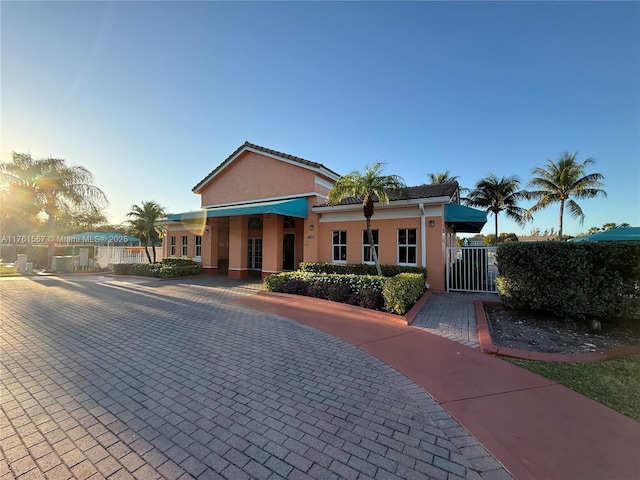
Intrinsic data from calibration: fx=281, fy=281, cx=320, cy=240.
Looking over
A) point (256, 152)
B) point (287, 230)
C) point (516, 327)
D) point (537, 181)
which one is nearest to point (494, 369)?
point (516, 327)

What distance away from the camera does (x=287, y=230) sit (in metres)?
18.4

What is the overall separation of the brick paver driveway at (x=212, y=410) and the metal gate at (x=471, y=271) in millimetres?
8278

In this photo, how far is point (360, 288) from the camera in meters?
9.86

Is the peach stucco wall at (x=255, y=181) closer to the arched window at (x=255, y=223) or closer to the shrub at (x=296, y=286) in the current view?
the arched window at (x=255, y=223)

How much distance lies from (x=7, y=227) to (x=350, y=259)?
38752mm

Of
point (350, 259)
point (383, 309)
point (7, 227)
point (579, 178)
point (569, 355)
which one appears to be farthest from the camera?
→ point (7, 227)

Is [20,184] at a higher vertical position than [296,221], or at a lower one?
higher

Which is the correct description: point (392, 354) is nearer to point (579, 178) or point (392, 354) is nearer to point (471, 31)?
point (471, 31)

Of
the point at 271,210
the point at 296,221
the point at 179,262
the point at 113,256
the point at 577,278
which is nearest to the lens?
the point at 577,278

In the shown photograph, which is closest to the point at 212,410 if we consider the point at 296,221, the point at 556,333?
the point at 556,333

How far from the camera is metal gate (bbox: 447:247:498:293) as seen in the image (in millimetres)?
11953

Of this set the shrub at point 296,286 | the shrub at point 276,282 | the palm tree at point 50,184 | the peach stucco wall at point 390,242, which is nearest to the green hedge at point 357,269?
the peach stucco wall at point 390,242

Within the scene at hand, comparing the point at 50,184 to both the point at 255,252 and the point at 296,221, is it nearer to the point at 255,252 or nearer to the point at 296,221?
the point at 255,252

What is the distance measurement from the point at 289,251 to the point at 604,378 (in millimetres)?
15612
